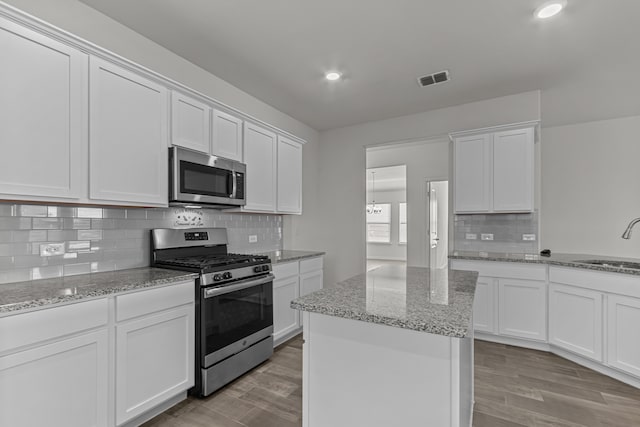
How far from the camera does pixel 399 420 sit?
4.00 feet

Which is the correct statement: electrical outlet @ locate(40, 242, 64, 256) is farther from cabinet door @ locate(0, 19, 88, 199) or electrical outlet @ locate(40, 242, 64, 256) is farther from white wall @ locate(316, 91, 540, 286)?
white wall @ locate(316, 91, 540, 286)

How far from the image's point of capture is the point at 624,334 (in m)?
2.46

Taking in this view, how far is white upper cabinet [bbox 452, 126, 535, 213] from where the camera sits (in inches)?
129

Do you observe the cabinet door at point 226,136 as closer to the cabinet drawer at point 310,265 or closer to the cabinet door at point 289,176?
the cabinet door at point 289,176

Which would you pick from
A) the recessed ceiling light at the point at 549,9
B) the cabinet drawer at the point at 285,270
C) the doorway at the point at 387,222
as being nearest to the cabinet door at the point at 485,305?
the cabinet drawer at the point at 285,270

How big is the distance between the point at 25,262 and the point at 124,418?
1.07m

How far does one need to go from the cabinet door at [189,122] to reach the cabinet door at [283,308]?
56.7 inches

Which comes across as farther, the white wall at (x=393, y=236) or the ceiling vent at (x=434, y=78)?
the white wall at (x=393, y=236)

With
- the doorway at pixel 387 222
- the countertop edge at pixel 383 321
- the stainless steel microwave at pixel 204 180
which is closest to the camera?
the countertop edge at pixel 383 321

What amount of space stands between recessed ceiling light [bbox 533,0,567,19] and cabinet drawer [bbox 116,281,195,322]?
9.81ft

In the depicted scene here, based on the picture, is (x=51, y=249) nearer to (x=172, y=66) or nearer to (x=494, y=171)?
(x=172, y=66)

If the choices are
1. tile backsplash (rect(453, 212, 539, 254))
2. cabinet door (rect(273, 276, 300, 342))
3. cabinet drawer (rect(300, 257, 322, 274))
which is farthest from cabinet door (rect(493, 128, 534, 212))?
cabinet door (rect(273, 276, 300, 342))

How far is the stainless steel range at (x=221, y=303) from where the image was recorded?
2.20 meters

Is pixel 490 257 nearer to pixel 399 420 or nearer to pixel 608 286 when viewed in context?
pixel 608 286
